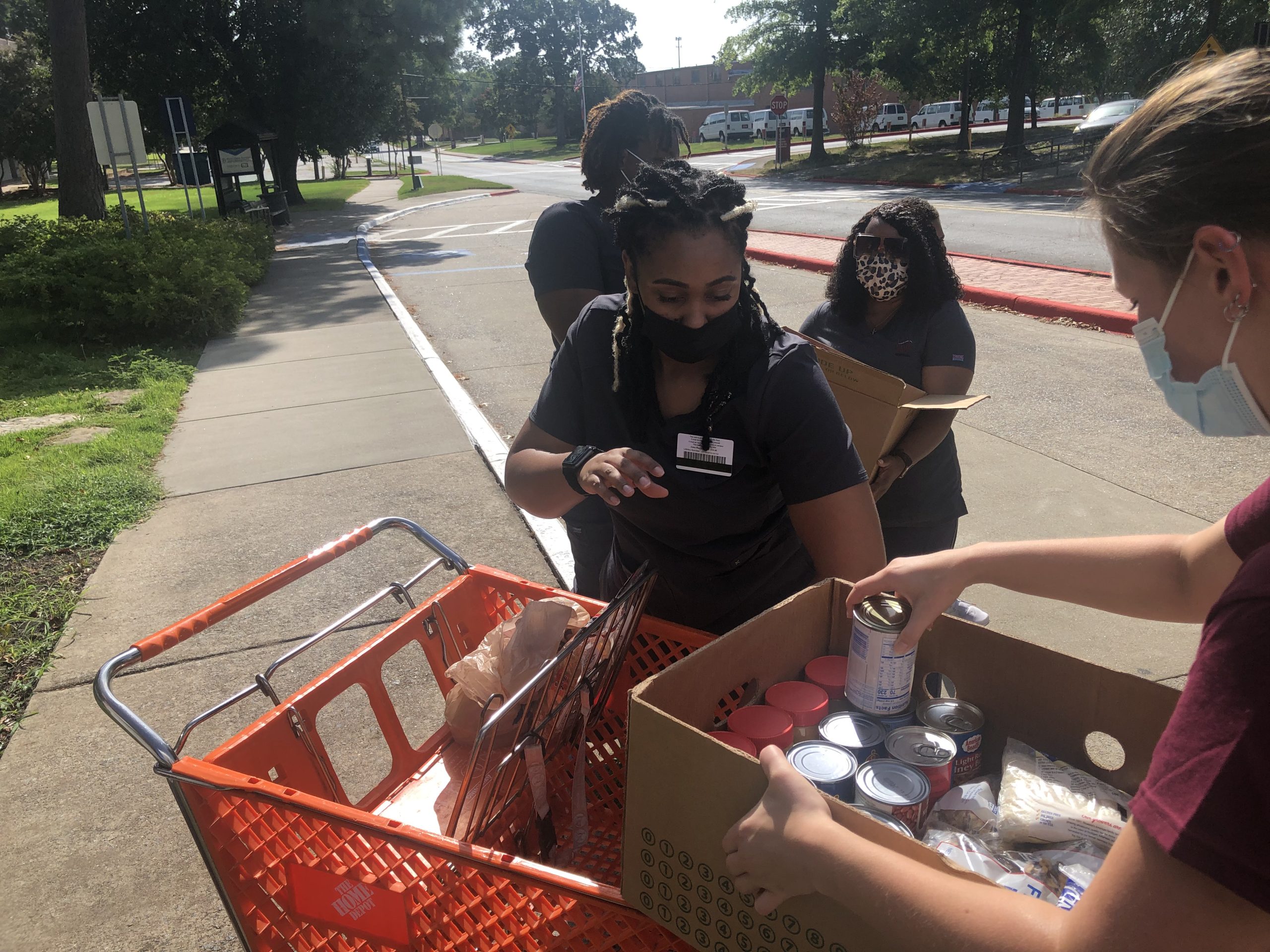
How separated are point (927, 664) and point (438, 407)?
634 centimetres

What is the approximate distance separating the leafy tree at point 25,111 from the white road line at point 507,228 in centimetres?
3106

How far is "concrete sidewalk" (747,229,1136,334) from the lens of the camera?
941 cm

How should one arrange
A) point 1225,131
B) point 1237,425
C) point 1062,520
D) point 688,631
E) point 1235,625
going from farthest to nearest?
point 1062,520, point 688,631, point 1237,425, point 1225,131, point 1235,625

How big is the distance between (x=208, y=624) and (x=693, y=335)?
4.35 ft

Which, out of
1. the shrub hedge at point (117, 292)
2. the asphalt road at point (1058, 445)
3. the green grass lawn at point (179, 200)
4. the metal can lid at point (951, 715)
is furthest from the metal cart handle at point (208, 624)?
the green grass lawn at point (179, 200)

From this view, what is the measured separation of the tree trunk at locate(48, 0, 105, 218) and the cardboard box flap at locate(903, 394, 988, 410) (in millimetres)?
14581

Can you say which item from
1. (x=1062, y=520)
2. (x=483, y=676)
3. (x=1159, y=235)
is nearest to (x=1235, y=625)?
(x=1159, y=235)

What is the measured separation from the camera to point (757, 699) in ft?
5.73

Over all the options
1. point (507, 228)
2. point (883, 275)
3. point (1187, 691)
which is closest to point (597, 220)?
point (883, 275)

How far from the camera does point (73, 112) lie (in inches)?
553

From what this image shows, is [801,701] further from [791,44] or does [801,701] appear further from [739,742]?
[791,44]

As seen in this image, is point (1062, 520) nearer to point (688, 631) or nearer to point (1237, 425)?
point (688, 631)

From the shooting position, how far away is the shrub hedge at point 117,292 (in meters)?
10.5

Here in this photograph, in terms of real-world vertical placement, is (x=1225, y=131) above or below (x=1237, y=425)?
above
